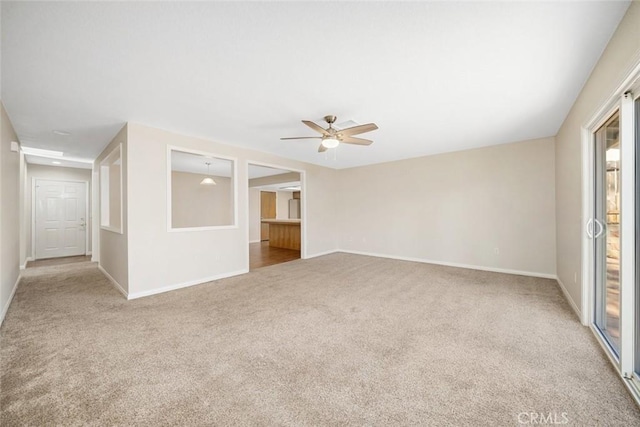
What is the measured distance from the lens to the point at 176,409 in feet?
4.71

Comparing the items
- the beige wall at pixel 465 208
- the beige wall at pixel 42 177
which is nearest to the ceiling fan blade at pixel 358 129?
the beige wall at pixel 465 208

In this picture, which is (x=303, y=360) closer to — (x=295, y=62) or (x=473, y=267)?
(x=295, y=62)

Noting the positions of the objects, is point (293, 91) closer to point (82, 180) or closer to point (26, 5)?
point (26, 5)

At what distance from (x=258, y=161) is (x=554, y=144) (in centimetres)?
517

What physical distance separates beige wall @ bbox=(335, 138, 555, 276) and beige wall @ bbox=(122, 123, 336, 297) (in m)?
3.15

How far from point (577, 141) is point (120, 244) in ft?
19.8

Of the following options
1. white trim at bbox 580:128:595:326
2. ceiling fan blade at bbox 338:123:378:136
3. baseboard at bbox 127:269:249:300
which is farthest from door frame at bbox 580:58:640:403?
baseboard at bbox 127:269:249:300

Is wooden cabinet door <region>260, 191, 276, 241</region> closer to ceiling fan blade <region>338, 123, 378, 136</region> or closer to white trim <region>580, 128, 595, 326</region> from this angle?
ceiling fan blade <region>338, 123, 378, 136</region>

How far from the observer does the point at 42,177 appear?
5.97 metres

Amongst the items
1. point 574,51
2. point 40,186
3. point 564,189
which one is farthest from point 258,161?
point 40,186

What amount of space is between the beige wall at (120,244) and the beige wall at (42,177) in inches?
109

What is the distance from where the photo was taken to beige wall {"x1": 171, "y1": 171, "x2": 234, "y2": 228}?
745 centimetres

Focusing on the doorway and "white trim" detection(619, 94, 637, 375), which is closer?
"white trim" detection(619, 94, 637, 375)

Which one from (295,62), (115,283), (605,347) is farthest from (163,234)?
(605,347)
